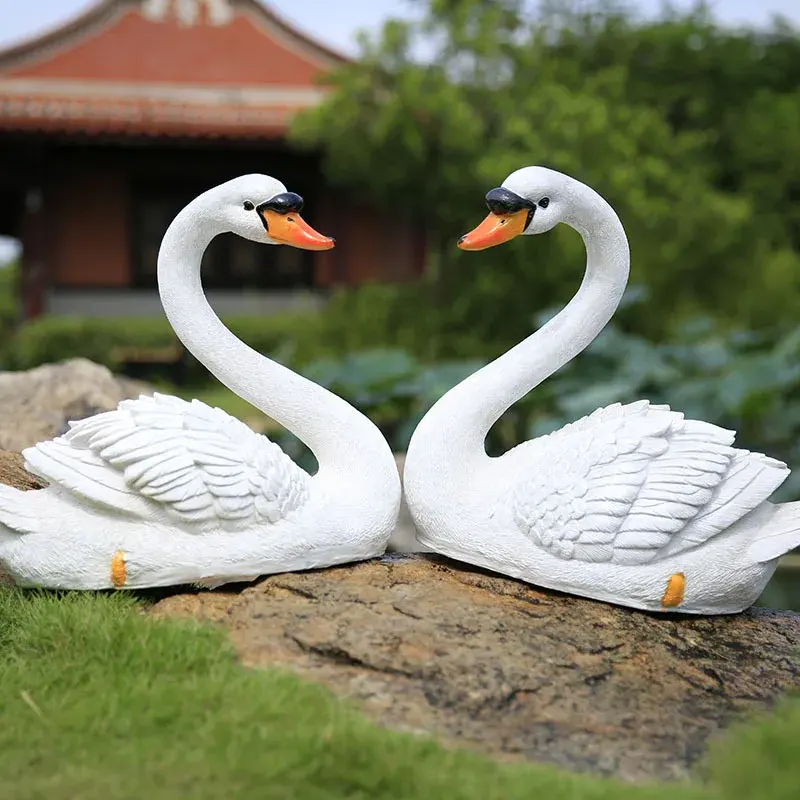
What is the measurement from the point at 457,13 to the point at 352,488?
700 cm

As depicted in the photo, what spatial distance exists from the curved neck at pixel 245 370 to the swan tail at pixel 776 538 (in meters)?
1.00

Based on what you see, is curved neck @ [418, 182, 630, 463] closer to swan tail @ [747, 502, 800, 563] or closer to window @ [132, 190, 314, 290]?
swan tail @ [747, 502, 800, 563]

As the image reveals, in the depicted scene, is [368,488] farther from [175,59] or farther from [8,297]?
[8,297]

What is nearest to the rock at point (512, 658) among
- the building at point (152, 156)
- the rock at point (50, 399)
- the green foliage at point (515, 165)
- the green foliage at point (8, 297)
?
the rock at point (50, 399)

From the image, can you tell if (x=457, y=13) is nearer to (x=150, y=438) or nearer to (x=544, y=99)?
(x=544, y=99)

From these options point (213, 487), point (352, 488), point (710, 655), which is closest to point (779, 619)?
point (710, 655)

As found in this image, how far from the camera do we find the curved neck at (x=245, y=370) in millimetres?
2932

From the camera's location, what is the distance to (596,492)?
270cm

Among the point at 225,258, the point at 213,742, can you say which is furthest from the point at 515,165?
the point at 213,742

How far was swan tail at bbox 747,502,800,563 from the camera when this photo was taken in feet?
9.20

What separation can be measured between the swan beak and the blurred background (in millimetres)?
3659

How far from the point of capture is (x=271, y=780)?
2.04 metres

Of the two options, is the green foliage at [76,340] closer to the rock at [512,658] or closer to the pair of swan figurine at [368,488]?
the pair of swan figurine at [368,488]

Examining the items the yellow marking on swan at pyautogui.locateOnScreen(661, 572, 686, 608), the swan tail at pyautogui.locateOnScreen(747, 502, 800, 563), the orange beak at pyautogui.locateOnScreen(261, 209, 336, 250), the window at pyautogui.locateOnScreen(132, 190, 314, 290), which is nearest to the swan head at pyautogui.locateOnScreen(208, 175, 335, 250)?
the orange beak at pyautogui.locateOnScreen(261, 209, 336, 250)
